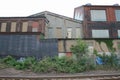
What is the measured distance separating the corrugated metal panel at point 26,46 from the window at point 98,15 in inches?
441

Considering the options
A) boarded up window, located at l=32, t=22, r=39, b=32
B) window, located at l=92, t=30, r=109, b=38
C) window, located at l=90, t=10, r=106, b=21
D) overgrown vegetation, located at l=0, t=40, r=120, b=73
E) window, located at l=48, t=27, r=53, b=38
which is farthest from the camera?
window, located at l=90, t=10, r=106, b=21

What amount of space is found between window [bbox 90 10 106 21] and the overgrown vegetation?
11334mm

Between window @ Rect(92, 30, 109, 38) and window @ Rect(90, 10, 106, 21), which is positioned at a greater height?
window @ Rect(90, 10, 106, 21)

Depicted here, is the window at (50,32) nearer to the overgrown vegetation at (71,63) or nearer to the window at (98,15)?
the window at (98,15)

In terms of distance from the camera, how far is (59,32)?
32.6 meters

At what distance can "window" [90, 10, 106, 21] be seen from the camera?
3344cm

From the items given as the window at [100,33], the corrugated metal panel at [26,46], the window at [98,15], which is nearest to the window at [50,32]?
the window at [100,33]

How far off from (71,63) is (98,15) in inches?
574

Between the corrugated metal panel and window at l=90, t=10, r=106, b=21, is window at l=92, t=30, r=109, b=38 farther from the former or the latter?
the corrugated metal panel

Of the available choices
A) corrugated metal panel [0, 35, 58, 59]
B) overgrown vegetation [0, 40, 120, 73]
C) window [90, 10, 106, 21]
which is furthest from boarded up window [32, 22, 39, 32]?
window [90, 10, 106, 21]

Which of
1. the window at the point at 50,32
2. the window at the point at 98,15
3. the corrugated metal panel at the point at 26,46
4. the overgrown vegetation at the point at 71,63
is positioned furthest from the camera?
the window at the point at 98,15

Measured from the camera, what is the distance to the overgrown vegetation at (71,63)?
19656mm

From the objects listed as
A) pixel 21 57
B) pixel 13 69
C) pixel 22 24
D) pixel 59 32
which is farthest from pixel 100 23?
pixel 13 69

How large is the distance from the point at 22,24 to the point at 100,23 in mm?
11922
